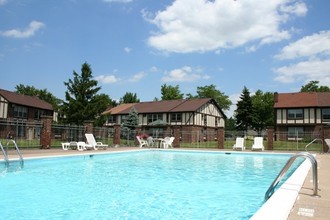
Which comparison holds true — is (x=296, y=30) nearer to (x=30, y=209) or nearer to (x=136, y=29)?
(x=136, y=29)

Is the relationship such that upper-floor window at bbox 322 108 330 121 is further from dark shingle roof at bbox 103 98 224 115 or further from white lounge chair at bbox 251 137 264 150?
white lounge chair at bbox 251 137 264 150

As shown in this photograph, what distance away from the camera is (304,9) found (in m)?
15.2

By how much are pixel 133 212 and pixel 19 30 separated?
18.3m

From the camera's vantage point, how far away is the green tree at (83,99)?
3553cm

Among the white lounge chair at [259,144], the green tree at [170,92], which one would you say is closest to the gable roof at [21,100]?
the green tree at [170,92]

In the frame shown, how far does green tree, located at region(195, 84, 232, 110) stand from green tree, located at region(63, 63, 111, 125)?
37551 millimetres

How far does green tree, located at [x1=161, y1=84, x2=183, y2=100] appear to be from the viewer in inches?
2511

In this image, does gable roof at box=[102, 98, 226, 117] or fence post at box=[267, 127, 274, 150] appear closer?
fence post at box=[267, 127, 274, 150]

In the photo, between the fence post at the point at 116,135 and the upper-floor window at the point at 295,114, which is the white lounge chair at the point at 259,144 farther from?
the upper-floor window at the point at 295,114

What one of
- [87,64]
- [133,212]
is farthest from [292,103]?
[133,212]

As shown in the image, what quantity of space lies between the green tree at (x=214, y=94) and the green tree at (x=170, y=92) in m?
8.14

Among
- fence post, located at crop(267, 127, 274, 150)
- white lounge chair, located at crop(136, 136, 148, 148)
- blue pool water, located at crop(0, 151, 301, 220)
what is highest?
fence post, located at crop(267, 127, 274, 150)

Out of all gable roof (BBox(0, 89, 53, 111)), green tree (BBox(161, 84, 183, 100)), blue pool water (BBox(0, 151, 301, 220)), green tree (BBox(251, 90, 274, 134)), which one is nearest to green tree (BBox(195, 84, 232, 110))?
green tree (BBox(251, 90, 274, 134))

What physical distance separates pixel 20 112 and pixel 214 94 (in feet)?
142
